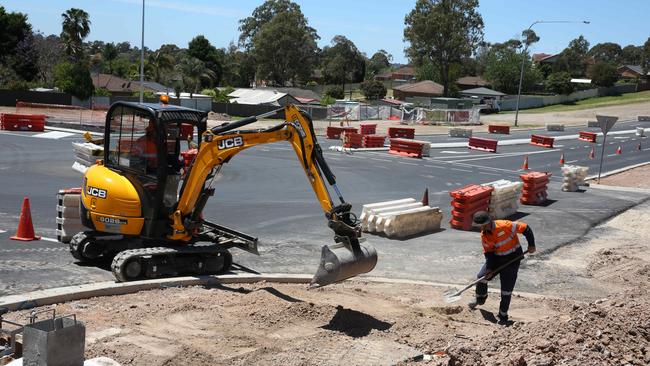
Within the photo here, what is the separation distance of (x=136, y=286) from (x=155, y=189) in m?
1.66

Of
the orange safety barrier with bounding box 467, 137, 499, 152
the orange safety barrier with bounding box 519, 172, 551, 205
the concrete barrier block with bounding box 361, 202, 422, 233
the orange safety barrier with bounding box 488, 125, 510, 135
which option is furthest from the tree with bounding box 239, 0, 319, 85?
the concrete barrier block with bounding box 361, 202, 422, 233

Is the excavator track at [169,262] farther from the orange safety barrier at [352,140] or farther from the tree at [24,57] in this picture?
the tree at [24,57]

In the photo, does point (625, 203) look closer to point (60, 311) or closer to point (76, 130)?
point (60, 311)

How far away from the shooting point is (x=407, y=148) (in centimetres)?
3541

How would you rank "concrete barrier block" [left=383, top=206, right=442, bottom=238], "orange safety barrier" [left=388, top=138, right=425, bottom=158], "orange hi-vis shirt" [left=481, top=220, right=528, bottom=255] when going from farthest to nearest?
"orange safety barrier" [left=388, top=138, right=425, bottom=158], "concrete barrier block" [left=383, top=206, right=442, bottom=238], "orange hi-vis shirt" [left=481, top=220, right=528, bottom=255]

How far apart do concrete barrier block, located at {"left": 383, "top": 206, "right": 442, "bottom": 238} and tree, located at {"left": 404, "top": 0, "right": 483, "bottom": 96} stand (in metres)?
81.4

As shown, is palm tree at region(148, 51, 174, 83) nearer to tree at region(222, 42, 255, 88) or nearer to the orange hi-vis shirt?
tree at region(222, 42, 255, 88)

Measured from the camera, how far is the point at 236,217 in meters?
17.4

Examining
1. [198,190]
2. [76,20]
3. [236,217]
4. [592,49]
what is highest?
[592,49]

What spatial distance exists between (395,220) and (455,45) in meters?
84.5

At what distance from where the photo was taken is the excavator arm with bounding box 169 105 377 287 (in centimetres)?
928

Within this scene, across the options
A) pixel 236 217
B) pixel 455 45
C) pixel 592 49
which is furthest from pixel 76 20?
pixel 592 49

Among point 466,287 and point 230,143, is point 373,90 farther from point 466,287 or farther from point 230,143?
point 466,287

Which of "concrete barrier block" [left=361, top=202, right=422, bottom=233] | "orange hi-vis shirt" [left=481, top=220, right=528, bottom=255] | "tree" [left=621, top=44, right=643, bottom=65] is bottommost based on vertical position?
"concrete barrier block" [left=361, top=202, right=422, bottom=233]
